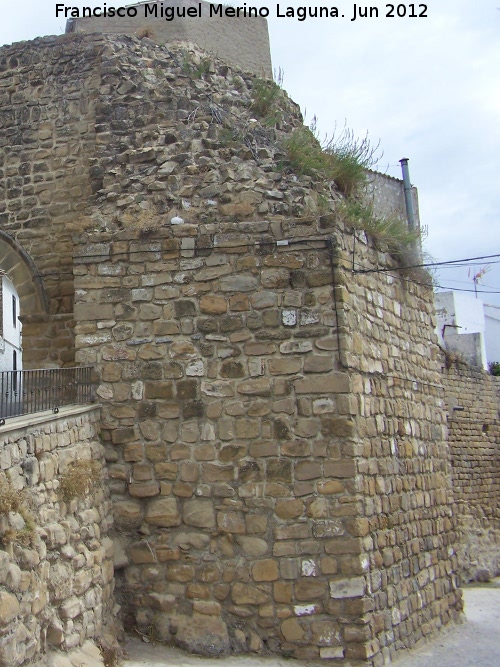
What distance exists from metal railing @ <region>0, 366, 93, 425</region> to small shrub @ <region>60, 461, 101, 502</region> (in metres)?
0.48

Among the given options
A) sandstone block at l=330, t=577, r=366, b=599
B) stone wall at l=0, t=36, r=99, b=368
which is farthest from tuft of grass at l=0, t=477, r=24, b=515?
stone wall at l=0, t=36, r=99, b=368

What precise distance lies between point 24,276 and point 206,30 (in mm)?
4218

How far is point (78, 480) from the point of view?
5906 mm

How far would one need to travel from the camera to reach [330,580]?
254 inches

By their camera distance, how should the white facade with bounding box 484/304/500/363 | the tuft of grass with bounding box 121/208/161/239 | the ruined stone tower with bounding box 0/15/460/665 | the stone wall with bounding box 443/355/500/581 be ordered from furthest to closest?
the white facade with bounding box 484/304/500/363 < the stone wall with bounding box 443/355/500/581 < the tuft of grass with bounding box 121/208/161/239 < the ruined stone tower with bounding box 0/15/460/665

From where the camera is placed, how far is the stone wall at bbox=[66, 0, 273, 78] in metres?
10.0

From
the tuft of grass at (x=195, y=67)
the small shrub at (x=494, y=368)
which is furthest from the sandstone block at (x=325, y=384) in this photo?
the small shrub at (x=494, y=368)

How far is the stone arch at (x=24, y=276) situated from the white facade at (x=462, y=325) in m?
11.5

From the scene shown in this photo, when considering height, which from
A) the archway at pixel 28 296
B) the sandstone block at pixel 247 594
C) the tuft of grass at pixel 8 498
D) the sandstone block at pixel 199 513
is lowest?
the sandstone block at pixel 247 594

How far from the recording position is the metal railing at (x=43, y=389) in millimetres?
5898

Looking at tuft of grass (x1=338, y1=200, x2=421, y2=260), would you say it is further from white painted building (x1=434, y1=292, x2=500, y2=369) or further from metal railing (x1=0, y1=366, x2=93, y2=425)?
white painted building (x1=434, y1=292, x2=500, y2=369)

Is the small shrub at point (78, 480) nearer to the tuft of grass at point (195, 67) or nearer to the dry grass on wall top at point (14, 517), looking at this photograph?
the dry grass on wall top at point (14, 517)

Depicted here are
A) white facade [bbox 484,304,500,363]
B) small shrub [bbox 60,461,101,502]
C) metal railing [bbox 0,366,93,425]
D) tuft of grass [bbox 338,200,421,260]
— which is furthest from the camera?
white facade [bbox 484,304,500,363]

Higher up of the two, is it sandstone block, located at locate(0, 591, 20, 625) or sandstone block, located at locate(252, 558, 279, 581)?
sandstone block, located at locate(0, 591, 20, 625)
